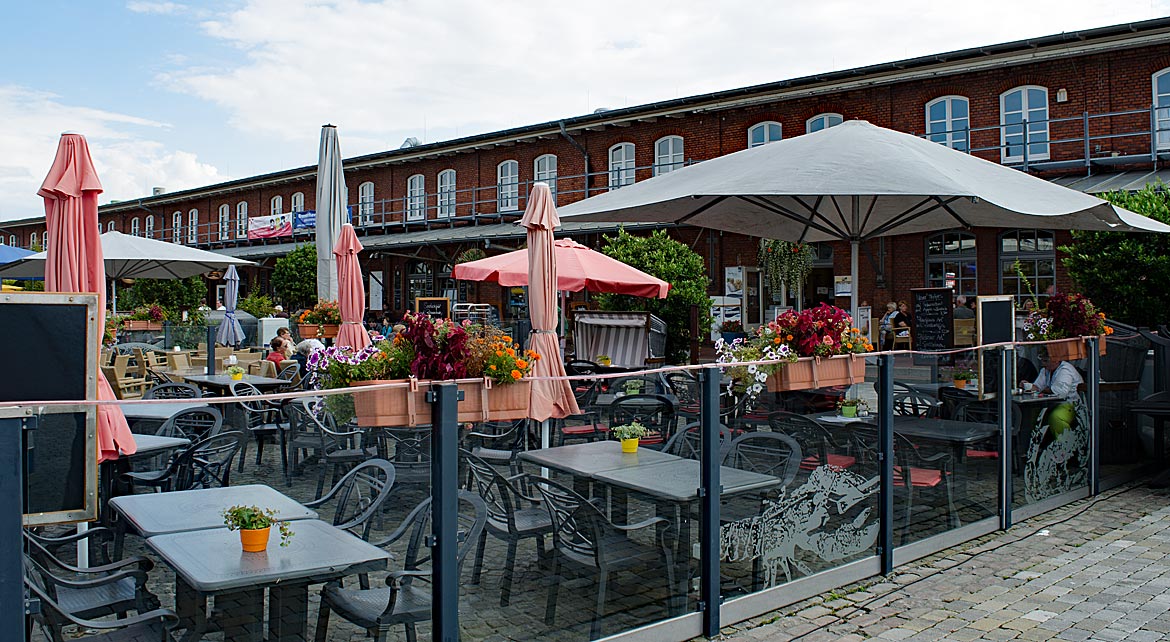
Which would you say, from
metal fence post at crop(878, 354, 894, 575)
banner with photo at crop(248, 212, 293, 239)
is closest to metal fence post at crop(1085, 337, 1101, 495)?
metal fence post at crop(878, 354, 894, 575)

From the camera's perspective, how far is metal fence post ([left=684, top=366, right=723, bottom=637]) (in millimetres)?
4191

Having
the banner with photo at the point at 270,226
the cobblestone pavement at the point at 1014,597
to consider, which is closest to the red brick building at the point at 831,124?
the banner with photo at the point at 270,226

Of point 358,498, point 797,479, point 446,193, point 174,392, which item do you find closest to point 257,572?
point 358,498

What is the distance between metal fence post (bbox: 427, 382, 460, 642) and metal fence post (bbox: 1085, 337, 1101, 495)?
6.08 metres

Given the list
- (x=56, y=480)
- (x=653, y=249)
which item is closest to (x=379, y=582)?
(x=56, y=480)

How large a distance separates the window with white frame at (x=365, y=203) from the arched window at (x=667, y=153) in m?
12.0

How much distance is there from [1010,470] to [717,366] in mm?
3168

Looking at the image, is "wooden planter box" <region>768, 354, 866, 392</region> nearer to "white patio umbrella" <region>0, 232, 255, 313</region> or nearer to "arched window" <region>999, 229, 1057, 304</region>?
"white patio umbrella" <region>0, 232, 255, 313</region>

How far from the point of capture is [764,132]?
867 inches

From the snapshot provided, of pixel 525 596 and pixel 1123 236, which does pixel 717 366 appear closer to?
A: pixel 525 596

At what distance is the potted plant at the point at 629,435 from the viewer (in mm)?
4543

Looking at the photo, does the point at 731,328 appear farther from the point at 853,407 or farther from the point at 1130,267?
the point at 853,407

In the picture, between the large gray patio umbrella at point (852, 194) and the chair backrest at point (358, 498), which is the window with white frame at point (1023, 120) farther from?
the chair backrest at point (358, 498)

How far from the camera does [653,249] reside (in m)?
17.1
